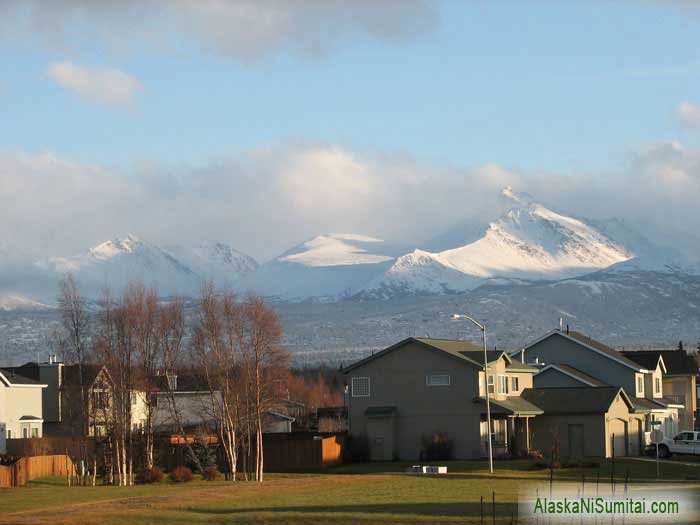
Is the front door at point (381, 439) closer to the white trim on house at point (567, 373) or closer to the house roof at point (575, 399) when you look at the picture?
the house roof at point (575, 399)

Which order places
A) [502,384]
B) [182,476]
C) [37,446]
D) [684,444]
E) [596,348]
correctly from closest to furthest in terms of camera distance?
[182,476] < [37,446] < [684,444] < [502,384] < [596,348]

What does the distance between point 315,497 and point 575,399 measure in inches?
1407

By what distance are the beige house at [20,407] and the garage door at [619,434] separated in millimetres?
36577

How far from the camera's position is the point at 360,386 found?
83750 mm

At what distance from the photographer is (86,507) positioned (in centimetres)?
4838

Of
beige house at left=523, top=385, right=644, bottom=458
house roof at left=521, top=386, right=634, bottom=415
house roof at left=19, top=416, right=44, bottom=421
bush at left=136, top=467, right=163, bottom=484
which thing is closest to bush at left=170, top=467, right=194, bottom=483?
bush at left=136, top=467, right=163, bottom=484

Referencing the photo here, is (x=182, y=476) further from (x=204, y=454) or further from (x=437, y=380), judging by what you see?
(x=437, y=380)

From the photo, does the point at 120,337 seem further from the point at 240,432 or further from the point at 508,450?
the point at 508,450

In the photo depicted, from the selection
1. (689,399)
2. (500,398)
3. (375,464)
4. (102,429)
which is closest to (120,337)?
(102,429)

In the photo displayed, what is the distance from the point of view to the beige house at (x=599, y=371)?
9075cm

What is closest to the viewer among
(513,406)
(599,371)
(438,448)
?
(438,448)

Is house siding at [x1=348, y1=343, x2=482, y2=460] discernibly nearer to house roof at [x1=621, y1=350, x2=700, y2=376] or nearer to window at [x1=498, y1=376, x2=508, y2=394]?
window at [x1=498, y1=376, x2=508, y2=394]

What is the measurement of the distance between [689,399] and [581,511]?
6696 cm

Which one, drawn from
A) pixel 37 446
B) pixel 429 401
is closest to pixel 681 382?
pixel 429 401
